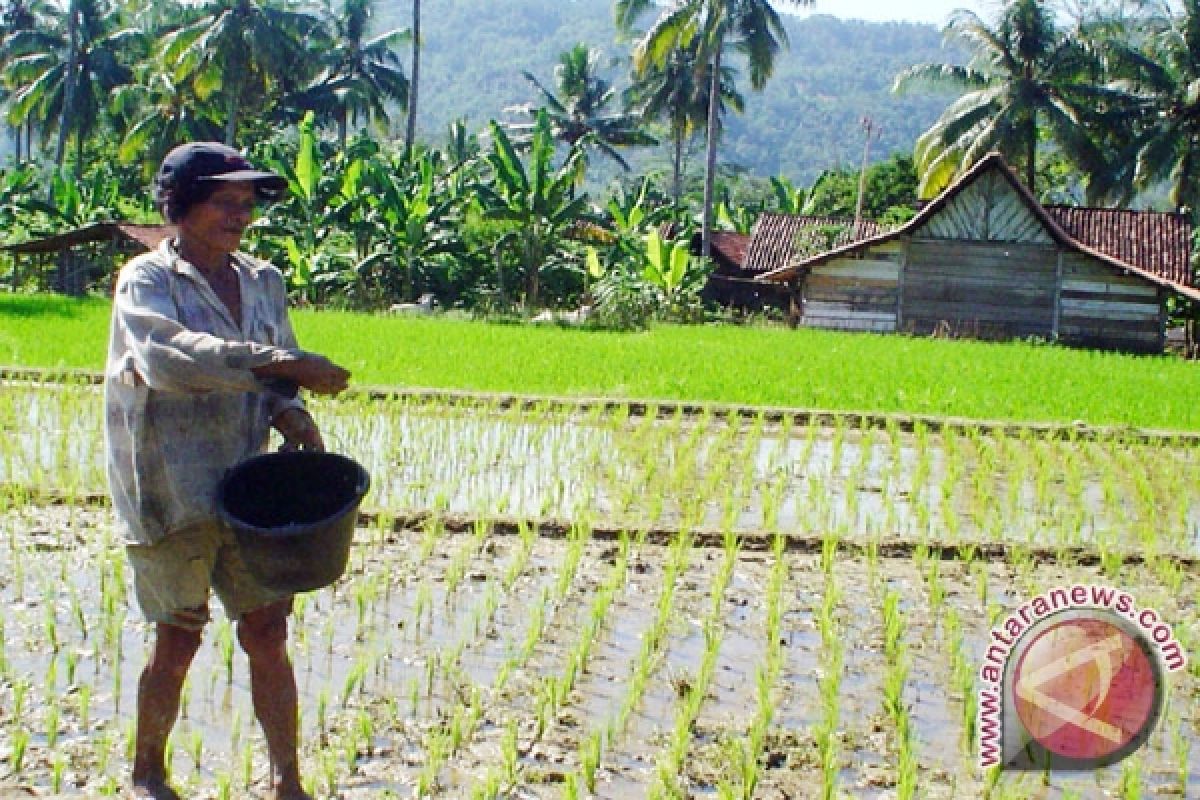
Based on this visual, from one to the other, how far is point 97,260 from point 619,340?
1117 centimetres

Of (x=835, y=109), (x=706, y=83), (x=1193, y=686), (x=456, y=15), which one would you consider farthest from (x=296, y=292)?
(x=456, y=15)

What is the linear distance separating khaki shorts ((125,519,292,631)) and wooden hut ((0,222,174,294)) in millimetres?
17414

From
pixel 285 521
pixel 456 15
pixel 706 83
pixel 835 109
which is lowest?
pixel 285 521

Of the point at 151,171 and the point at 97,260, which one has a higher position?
the point at 151,171

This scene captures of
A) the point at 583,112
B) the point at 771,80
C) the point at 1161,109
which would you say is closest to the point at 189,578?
the point at 1161,109

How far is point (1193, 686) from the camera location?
11.9 feet

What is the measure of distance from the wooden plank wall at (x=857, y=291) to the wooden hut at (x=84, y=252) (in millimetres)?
9246

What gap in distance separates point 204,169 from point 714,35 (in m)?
21.2

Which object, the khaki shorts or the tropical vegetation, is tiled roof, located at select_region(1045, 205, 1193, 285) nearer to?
the tropical vegetation

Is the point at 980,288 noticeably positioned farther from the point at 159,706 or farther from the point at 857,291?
the point at 159,706

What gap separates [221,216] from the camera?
8.91 feet

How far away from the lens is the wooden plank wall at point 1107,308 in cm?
1902

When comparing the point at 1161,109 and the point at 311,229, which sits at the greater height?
the point at 1161,109

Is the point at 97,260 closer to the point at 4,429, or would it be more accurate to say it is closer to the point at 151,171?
the point at 151,171
